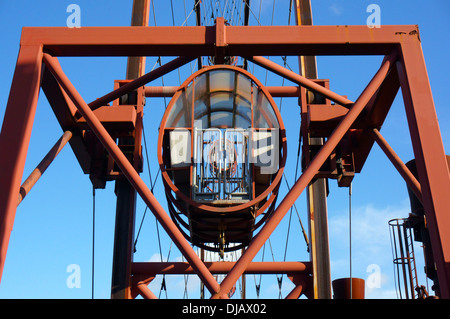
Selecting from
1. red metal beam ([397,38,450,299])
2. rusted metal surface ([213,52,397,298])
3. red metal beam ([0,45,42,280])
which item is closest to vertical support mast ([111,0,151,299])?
red metal beam ([0,45,42,280])

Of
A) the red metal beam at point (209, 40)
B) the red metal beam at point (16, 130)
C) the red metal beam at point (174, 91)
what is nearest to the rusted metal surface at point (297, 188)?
the red metal beam at point (209, 40)

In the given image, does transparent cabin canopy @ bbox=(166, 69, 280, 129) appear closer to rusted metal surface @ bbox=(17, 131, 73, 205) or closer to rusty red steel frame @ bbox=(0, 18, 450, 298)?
rusty red steel frame @ bbox=(0, 18, 450, 298)

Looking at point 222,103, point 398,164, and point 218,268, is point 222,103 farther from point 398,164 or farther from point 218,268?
point 398,164

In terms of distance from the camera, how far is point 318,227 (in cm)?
1184

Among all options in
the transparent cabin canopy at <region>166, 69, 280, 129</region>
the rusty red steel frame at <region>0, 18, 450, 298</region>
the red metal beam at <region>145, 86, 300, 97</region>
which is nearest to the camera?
the rusty red steel frame at <region>0, 18, 450, 298</region>

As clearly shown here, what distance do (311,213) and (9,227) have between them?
714cm

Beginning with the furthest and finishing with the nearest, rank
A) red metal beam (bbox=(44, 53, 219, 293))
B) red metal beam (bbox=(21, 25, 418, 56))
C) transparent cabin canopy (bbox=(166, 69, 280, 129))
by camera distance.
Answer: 1. transparent cabin canopy (bbox=(166, 69, 280, 129))
2. red metal beam (bbox=(21, 25, 418, 56))
3. red metal beam (bbox=(44, 53, 219, 293))

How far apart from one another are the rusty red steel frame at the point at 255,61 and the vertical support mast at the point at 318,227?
2693mm

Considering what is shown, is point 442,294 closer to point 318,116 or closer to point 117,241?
point 318,116

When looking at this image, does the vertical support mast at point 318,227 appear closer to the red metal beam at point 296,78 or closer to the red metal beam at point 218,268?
the red metal beam at point 218,268

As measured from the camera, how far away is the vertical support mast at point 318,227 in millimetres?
11000

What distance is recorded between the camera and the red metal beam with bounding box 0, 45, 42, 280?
693 centimetres

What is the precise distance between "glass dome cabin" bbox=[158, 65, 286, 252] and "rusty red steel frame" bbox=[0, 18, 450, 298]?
4.67ft
